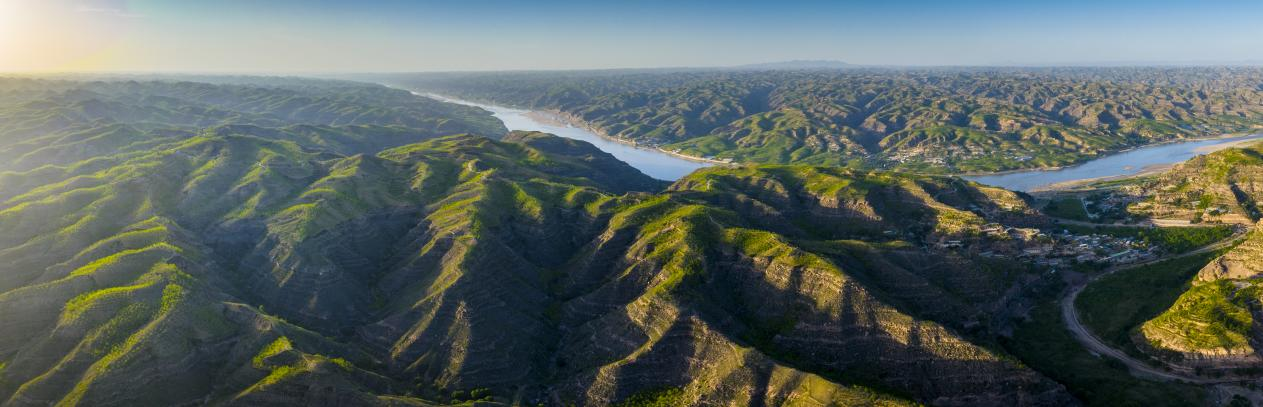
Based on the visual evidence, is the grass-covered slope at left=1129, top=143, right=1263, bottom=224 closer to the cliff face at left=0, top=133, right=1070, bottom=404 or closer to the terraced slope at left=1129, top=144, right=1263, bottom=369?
the terraced slope at left=1129, top=144, right=1263, bottom=369

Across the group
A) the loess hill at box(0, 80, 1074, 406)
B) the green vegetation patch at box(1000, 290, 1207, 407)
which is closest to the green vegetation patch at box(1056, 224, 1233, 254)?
the loess hill at box(0, 80, 1074, 406)

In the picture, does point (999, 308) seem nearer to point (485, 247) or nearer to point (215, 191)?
point (485, 247)

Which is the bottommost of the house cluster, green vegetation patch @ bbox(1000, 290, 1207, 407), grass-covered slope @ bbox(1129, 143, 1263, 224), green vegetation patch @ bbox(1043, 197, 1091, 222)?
A: green vegetation patch @ bbox(1000, 290, 1207, 407)

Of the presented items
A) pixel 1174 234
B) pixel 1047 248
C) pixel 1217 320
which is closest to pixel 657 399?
pixel 1217 320

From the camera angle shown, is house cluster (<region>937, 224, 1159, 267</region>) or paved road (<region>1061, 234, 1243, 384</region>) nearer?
paved road (<region>1061, 234, 1243, 384</region>)

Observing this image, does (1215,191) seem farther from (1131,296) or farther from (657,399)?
(657,399)

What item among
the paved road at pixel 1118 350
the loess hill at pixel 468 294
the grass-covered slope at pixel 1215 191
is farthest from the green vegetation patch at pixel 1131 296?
the grass-covered slope at pixel 1215 191

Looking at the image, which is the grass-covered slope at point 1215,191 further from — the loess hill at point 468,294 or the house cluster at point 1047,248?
the loess hill at point 468,294
